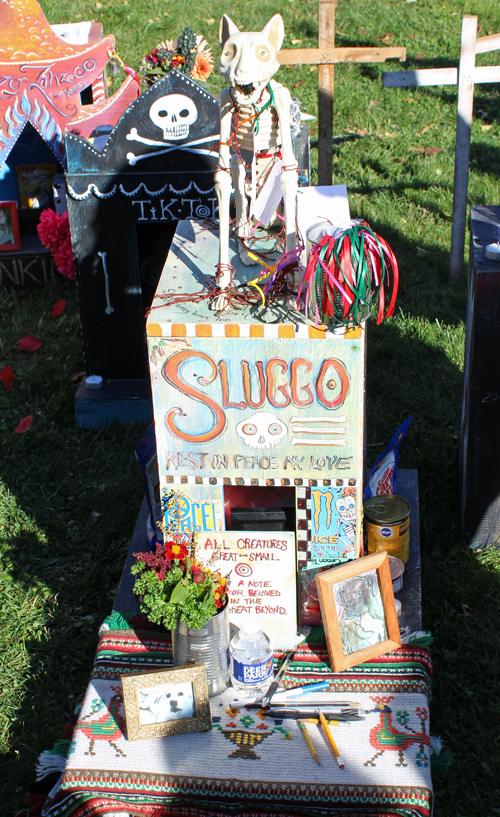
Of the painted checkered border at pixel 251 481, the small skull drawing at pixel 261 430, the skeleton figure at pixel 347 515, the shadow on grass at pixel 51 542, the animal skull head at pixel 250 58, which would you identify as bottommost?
the shadow on grass at pixel 51 542

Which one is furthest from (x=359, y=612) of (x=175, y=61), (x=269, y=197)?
(x=175, y=61)

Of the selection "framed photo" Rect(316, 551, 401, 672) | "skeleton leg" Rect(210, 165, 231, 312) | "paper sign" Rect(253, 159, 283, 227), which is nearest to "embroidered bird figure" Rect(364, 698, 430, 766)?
"framed photo" Rect(316, 551, 401, 672)

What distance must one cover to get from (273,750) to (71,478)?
8.72ft

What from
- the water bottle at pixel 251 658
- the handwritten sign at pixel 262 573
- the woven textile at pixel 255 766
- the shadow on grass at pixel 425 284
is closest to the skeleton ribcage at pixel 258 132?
the handwritten sign at pixel 262 573

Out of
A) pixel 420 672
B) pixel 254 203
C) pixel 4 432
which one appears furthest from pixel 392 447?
pixel 4 432

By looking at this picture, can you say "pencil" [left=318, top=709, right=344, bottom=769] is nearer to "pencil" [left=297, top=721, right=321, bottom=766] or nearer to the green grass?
"pencil" [left=297, top=721, right=321, bottom=766]

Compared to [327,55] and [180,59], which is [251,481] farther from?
[327,55]

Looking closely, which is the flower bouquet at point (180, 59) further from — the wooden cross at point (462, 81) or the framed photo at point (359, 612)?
the framed photo at point (359, 612)

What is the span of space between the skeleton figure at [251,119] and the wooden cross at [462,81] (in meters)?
3.95

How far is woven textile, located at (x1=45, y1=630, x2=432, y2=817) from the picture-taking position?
9.39ft

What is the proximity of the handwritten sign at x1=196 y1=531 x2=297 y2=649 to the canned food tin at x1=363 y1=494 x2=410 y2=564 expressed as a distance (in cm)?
48

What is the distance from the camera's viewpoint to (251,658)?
3252 mm

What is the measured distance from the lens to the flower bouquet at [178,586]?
3133 mm

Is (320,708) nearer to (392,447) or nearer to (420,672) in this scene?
(420,672)
